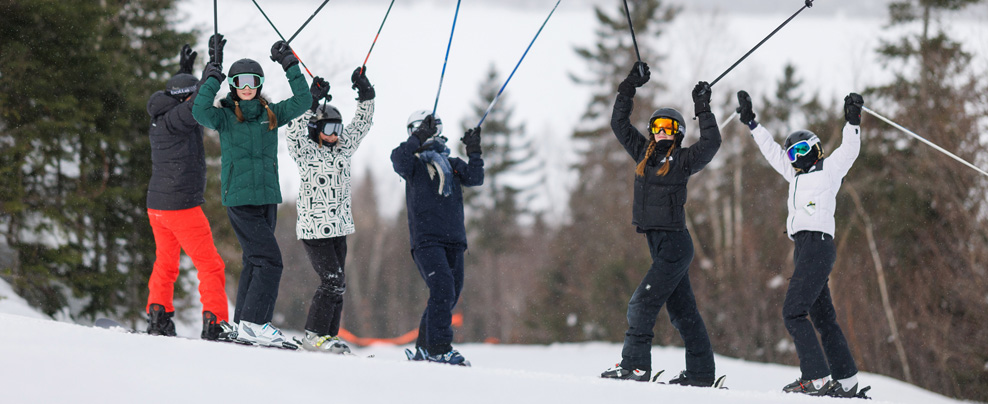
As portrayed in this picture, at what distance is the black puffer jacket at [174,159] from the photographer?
5.83 metres

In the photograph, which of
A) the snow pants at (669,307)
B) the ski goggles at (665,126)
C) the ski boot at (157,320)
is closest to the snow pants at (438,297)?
the snow pants at (669,307)

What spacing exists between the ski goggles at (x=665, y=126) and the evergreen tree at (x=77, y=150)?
24.5 ft

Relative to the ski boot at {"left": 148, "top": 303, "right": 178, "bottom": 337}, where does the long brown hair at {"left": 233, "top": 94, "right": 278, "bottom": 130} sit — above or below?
above

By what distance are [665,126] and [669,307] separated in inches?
48.3

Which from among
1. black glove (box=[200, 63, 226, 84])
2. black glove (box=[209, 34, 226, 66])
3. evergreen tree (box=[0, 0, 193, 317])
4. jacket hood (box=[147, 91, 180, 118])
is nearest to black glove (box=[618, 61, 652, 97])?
black glove (box=[200, 63, 226, 84])

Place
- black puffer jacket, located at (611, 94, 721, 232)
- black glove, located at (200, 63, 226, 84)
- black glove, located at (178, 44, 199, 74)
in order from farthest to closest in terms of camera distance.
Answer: black glove, located at (178, 44, 199, 74) → black glove, located at (200, 63, 226, 84) → black puffer jacket, located at (611, 94, 721, 232)

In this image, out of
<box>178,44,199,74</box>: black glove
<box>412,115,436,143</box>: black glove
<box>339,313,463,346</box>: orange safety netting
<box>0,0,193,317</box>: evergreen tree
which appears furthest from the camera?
<box>339,313,463,346</box>: orange safety netting

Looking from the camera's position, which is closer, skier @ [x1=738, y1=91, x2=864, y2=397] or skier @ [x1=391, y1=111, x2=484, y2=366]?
skier @ [x1=738, y1=91, x2=864, y2=397]

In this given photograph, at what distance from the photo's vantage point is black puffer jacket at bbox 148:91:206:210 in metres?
5.83

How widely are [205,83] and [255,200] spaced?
83 centimetres

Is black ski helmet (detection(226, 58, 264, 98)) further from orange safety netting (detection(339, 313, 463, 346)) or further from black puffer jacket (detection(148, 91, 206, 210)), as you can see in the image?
orange safety netting (detection(339, 313, 463, 346))

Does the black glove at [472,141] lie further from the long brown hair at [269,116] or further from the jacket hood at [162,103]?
the jacket hood at [162,103]

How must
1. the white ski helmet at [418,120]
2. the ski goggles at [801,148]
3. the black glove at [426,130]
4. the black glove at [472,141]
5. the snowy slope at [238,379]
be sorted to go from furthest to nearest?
the white ski helmet at [418,120] → the black glove at [472,141] → the black glove at [426,130] → the ski goggles at [801,148] → the snowy slope at [238,379]

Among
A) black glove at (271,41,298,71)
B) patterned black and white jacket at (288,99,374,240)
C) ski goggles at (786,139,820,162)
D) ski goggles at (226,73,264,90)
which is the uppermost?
black glove at (271,41,298,71)
